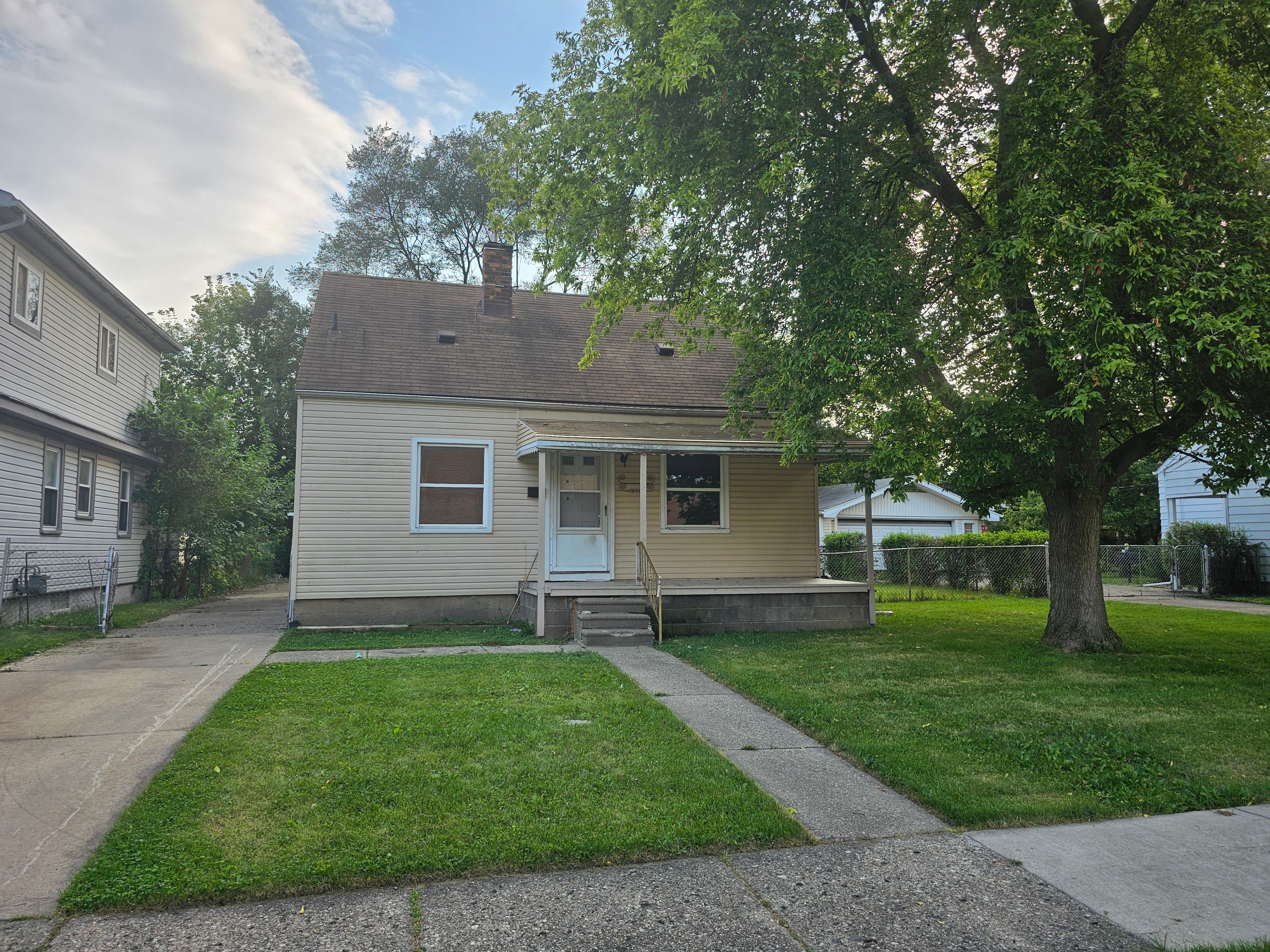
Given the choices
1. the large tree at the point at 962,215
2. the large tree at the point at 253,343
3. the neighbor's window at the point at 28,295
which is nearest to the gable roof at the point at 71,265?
the neighbor's window at the point at 28,295

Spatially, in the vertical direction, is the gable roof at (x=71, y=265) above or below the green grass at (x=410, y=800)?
above

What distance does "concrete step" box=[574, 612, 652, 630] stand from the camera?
1135 cm

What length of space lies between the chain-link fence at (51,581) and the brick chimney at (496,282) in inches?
307

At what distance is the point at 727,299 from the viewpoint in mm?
10883

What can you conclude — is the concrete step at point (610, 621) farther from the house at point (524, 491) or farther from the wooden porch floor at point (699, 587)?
the wooden porch floor at point (699, 587)

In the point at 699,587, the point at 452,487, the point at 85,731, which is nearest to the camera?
the point at 85,731

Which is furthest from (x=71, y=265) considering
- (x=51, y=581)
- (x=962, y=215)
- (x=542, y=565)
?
(x=962, y=215)

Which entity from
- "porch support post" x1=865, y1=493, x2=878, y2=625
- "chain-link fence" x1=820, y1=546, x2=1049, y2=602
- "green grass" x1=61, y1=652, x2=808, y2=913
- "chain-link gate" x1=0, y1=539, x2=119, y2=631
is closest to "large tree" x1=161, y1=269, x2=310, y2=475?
"chain-link gate" x1=0, y1=539, x2=119, y2=631

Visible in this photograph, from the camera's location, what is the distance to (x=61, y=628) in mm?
11836

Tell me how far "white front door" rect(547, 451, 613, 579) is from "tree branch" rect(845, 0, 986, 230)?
21.4 ft

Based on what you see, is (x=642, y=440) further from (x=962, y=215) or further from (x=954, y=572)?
(x=954, y=572)

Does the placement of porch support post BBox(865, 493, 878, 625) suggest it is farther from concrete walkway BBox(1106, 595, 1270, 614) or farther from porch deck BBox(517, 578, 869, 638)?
concrete walkway BBox(1106, 595, 1270, 614)

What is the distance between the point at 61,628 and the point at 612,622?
8.29 m

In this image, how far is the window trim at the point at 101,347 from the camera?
1591 cm
